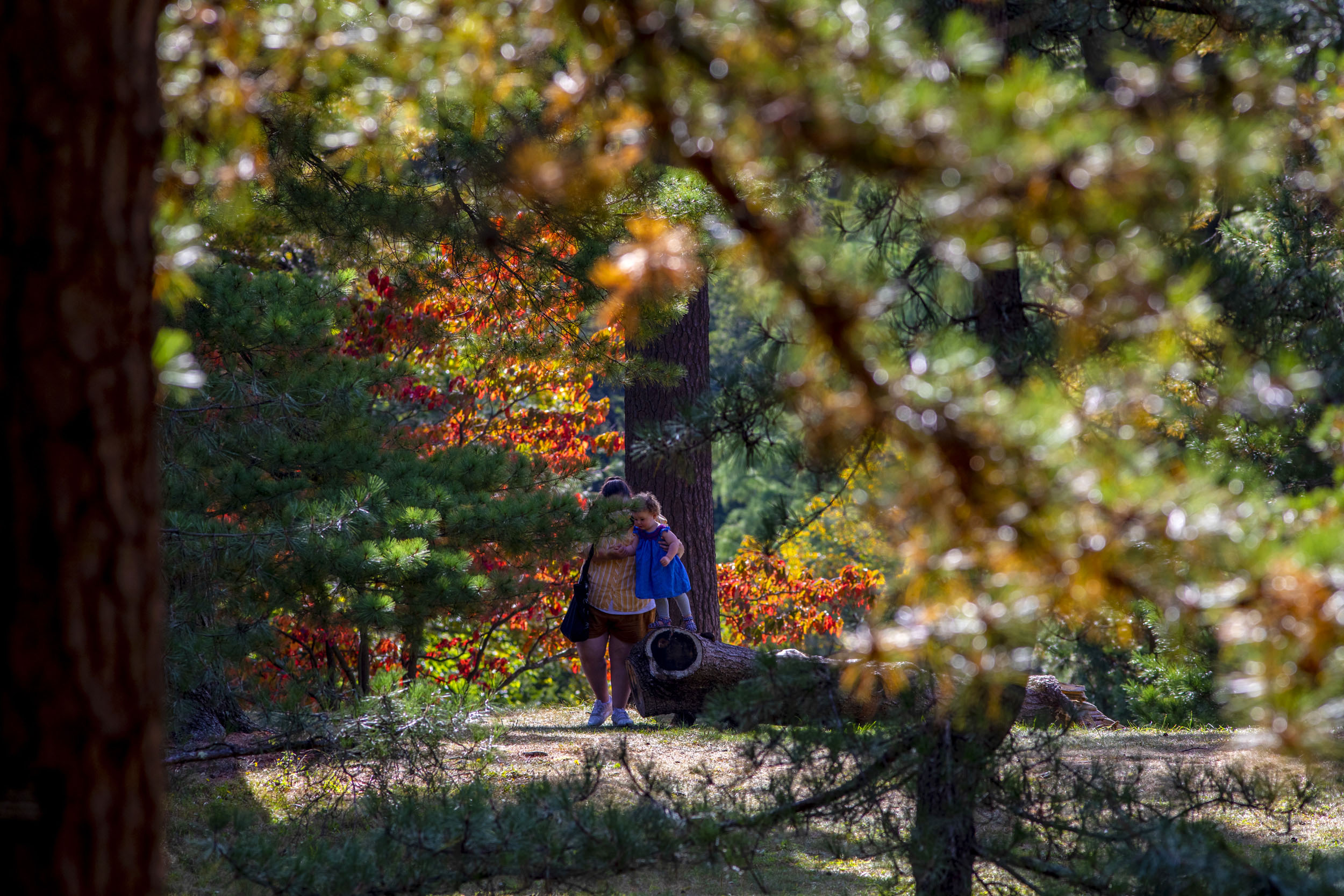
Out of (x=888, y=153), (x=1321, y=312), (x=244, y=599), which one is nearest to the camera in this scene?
(x=888, y=153)

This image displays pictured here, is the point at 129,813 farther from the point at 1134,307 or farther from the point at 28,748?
the point at 1134,307

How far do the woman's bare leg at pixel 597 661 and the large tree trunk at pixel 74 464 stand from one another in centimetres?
613

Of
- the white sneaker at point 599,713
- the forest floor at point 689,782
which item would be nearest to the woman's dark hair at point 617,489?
the forest floor at point 689,782

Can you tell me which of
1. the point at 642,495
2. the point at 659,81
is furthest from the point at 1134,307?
the point at 642,495

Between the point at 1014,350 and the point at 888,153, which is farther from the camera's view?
the point at 1014,350

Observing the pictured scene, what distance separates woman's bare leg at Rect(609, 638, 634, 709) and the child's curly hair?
1039 mm

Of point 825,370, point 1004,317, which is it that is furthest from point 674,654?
point 825,370

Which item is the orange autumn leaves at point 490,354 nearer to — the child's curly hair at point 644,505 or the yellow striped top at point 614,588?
the child's curly hair at point 644,505

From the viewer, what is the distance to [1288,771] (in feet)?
11.8

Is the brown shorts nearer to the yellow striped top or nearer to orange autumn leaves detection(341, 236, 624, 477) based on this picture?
the yellow striped top

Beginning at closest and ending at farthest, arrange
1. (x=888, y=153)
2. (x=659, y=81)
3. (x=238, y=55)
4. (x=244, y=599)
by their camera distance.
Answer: (x=888, y=153) → (x=659, y=81) → (x=238, y=55) → (x=244, y=599)

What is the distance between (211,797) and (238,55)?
4.63 metres

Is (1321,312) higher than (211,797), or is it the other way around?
(1321,312)

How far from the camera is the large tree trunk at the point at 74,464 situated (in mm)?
1549
